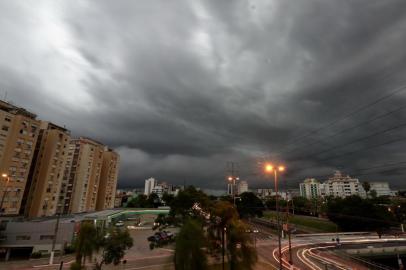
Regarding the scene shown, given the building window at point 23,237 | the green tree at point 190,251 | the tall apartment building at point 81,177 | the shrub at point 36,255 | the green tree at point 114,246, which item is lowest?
the shrub at point 36,255

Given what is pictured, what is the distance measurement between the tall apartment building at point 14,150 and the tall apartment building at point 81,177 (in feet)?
84.4

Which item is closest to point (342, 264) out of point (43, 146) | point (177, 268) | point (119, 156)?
point (177, 268)

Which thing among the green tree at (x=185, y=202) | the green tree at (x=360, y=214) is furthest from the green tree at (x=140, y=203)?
the green tree at (x=360, y=214)

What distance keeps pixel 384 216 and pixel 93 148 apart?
323 ft

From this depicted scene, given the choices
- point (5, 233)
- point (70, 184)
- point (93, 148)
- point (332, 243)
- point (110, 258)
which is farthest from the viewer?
point (93, 148)

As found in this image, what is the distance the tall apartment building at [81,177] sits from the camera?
3391 inches

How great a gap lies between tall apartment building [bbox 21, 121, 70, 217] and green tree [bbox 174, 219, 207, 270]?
63.1 meters

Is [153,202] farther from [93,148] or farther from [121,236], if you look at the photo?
[121,236]

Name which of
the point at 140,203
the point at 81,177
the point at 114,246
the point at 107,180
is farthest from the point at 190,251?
the point at 140,203

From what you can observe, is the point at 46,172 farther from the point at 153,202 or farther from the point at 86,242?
the point at 153,202

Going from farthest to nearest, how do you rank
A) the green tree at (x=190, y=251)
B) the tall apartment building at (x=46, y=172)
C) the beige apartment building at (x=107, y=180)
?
the beige apartment building at (x=107, y=180), the tall apartment building at (x=46, y=172), the green tree at (x=190, y=251)

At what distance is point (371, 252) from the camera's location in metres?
47.5

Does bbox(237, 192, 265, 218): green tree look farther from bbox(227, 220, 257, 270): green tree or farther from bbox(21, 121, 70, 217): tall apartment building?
bbox(227, 220, 257, 270): green tree

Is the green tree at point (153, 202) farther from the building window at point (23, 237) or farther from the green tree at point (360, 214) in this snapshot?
the green tree at point (360, 214)
